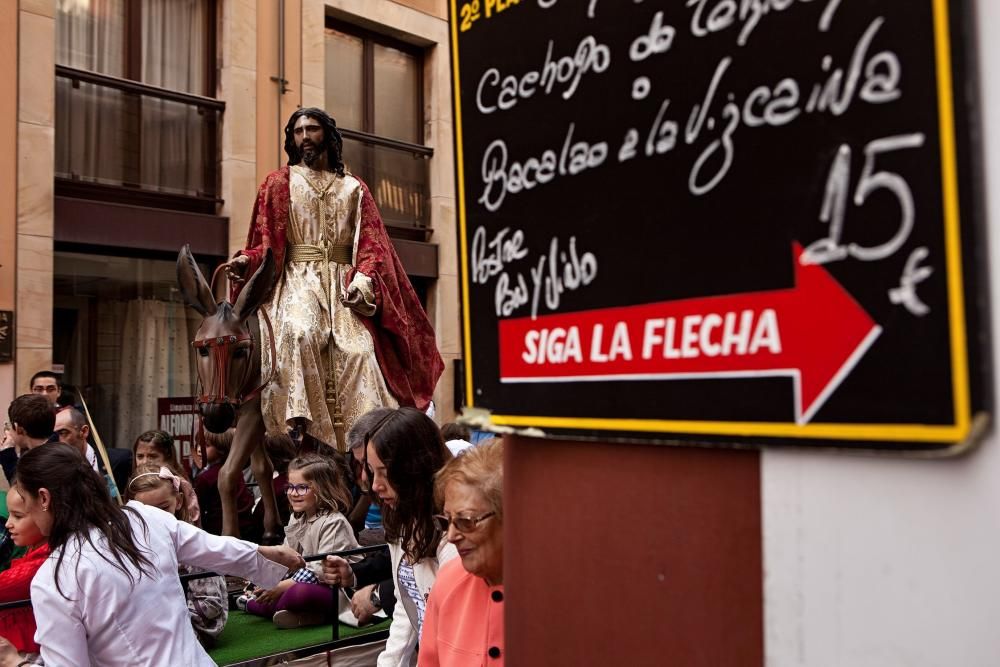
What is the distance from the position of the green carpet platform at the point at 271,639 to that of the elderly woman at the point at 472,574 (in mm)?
2349

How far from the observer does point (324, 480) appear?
5.35 m

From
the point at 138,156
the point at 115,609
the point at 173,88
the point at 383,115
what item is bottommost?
the point at 115,609

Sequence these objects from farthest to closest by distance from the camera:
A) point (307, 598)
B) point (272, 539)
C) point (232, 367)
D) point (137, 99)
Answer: point (137, 99) → point (272, 539) → point (232, 367) → point (307, 598)

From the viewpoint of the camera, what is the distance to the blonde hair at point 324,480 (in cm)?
534

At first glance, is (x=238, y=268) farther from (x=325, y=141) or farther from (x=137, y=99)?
(x=137, y=99)

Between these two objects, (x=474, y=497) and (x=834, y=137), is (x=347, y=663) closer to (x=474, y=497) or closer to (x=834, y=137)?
(x=474, y=497)

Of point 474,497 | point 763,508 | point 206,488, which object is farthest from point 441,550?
point 206,488

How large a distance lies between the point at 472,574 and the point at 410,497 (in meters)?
0.74

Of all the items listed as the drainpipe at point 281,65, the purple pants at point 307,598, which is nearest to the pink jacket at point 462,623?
the purple pants at point 307,598

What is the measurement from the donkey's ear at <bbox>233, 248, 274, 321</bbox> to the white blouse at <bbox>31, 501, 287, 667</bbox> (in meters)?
2.23

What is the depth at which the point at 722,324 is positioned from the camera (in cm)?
127

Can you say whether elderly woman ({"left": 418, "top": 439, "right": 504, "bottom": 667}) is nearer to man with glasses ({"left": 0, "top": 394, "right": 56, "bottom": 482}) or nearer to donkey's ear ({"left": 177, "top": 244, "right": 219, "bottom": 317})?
donkey's ear ({"left": 177, "top": 244, "right": 219, "bottom": 317})

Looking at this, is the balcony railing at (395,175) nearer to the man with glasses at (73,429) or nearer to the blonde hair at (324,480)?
the man with glasses at (73,429)

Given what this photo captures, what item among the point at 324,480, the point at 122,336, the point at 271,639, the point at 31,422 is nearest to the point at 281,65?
the point at 122,336
